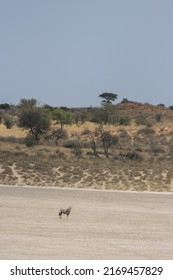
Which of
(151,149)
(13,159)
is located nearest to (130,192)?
(13,159)

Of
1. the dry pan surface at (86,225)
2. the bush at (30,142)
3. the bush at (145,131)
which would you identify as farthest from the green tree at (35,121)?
the dry pan surface at (86,225)

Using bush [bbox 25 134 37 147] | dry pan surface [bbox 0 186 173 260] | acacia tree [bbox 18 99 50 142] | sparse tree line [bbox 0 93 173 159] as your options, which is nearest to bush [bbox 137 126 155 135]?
sparse tree line [bbox 0 93 173 159]

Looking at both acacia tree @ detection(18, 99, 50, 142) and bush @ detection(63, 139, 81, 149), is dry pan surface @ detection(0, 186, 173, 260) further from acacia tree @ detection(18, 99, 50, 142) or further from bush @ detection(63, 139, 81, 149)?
acacia tree @ detection(18, 99, 50, 142)

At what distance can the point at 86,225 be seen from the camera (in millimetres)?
17797

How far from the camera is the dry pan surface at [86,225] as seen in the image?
13.5 m

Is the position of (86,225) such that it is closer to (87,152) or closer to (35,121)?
(87,152)

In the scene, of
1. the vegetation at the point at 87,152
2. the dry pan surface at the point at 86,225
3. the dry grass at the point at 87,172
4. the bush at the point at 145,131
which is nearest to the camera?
the dry pan surface at the point at 86,225

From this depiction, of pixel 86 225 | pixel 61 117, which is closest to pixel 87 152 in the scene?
pixel 61 117

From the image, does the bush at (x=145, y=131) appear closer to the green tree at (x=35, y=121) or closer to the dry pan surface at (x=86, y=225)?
the green tree at (x=35, y=121)

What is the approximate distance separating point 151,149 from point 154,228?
116ft

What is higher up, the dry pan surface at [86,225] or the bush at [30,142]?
the bush at [30,142]

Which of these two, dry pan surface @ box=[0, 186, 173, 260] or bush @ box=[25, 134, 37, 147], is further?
bush @ box=[25, 134, 37, 147]

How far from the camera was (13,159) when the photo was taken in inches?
1513

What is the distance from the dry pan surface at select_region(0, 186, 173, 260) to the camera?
44.3 feet
